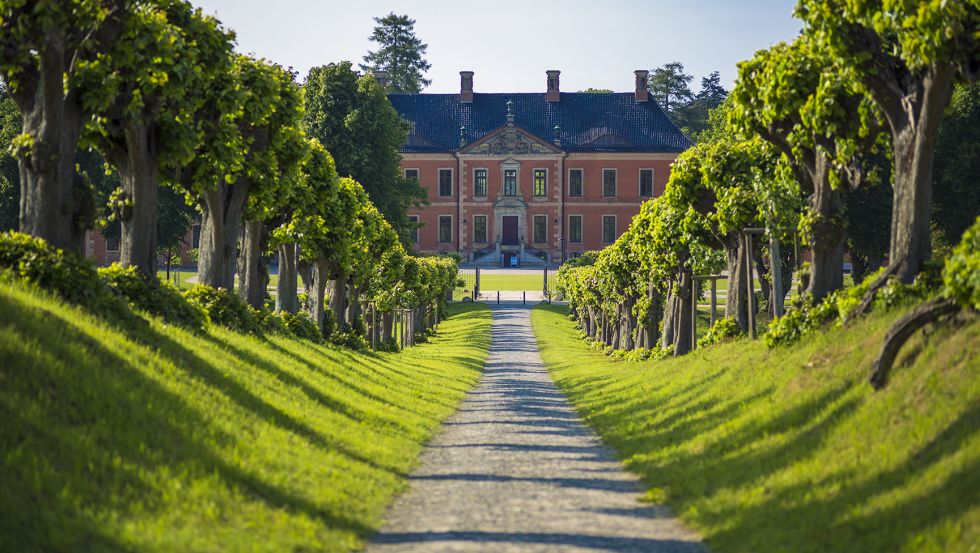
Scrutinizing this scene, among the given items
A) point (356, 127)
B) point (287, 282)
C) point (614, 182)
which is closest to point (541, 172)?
point (614, 182)

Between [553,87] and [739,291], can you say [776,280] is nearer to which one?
[739,291]

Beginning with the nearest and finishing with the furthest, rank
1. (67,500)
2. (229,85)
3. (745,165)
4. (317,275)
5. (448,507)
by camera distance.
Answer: (67,500)
(448,507)
(229,85)
(745,165)
(317,275)

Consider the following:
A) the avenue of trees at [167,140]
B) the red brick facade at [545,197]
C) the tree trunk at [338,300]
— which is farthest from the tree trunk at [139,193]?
the red brick facade at [545,197]

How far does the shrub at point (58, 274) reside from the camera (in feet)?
47.9

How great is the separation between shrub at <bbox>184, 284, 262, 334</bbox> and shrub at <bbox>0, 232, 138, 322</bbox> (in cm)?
600

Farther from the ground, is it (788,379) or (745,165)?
(745,165)

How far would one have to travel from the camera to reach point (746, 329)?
25.5 metres

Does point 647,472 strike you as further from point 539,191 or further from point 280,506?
point 539,191

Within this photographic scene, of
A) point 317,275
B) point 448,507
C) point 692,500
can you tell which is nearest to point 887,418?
point 692,500

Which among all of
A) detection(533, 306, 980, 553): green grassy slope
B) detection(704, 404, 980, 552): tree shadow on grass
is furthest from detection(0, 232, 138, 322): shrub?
detection(704, 404, 980, 552): tree shadow on grass

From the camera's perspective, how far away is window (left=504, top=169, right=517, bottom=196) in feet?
333

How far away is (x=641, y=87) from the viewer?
4065 inches

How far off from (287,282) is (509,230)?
71.8 meters

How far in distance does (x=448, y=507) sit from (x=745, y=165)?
1608 cm
